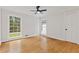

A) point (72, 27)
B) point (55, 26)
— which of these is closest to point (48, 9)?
point (55, 26)

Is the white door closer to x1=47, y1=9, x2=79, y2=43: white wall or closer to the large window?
x1=47, y1=9, x2=79, y2=43: white wall

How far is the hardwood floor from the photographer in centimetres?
150

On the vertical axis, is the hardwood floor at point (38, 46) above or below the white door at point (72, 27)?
below

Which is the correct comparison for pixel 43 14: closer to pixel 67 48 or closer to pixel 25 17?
pixel 25 17

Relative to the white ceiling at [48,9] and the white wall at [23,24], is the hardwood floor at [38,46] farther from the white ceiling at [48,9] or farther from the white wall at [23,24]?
the white ceiling at [48,9]

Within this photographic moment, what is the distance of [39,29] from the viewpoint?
1.67 meters

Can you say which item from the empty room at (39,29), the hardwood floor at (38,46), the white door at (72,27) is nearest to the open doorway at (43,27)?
the empty room at (39,29)

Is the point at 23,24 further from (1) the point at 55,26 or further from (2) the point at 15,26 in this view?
(1) the point at 55,26

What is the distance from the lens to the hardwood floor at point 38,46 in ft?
4.91

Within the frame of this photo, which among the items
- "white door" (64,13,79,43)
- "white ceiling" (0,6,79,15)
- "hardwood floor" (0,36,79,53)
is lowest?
"hardwood floor" (0,36,79,53)

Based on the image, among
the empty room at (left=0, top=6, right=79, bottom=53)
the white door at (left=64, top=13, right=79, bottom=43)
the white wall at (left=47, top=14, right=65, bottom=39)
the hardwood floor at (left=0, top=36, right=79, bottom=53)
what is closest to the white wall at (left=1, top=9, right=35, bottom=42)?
the empty room at (left=0, top=6, right=79, bottom=53)

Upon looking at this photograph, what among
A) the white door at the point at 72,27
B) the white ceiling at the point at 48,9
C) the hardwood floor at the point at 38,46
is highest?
the white ceiling at the point at 48,9

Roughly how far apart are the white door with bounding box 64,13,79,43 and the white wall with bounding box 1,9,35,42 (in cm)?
57
